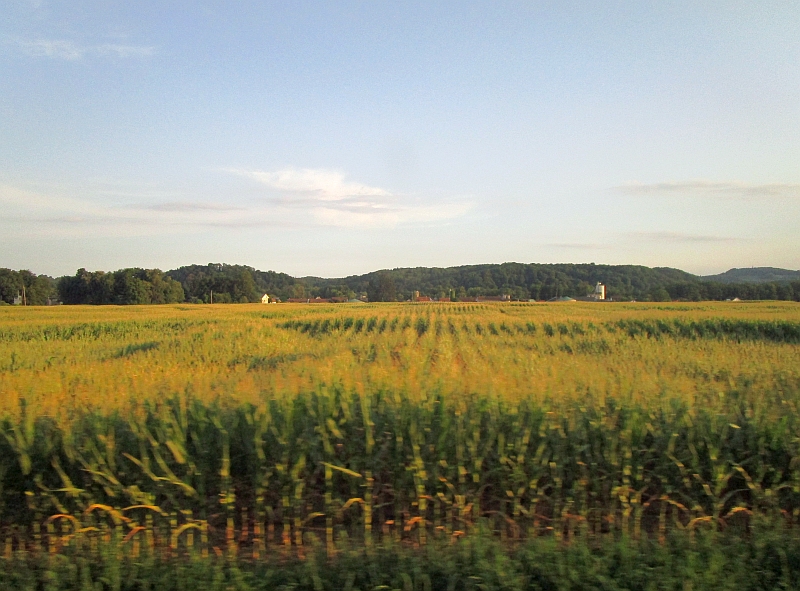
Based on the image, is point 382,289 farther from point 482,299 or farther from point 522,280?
point 522,280

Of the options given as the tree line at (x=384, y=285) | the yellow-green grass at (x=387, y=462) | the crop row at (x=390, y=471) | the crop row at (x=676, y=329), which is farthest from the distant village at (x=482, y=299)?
the crop row at (x=390, y=471)

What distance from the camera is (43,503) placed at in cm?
457

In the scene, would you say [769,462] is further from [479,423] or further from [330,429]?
[330,429]

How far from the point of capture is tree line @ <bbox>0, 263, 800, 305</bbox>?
2393 inches

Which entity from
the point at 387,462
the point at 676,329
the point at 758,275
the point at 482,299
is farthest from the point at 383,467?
the point at 482,299

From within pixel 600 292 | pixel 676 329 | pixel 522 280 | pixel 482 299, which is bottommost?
pixel 676 329

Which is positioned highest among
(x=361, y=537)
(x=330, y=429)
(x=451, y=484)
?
(x=330, y=429)

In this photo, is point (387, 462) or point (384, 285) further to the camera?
point (384, 285)

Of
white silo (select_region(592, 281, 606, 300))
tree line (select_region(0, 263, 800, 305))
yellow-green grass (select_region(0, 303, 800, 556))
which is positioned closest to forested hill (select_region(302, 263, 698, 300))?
tree line (select_region(0, 263, 800, 305))

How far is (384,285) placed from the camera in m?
92.9

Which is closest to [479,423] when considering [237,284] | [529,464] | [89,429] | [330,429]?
[529,464]

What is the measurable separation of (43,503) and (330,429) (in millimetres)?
2366

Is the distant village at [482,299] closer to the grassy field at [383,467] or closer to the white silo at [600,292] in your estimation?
the white silo at [600,292]

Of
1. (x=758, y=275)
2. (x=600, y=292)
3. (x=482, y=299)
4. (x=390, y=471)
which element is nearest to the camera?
(x=390, y=471)
